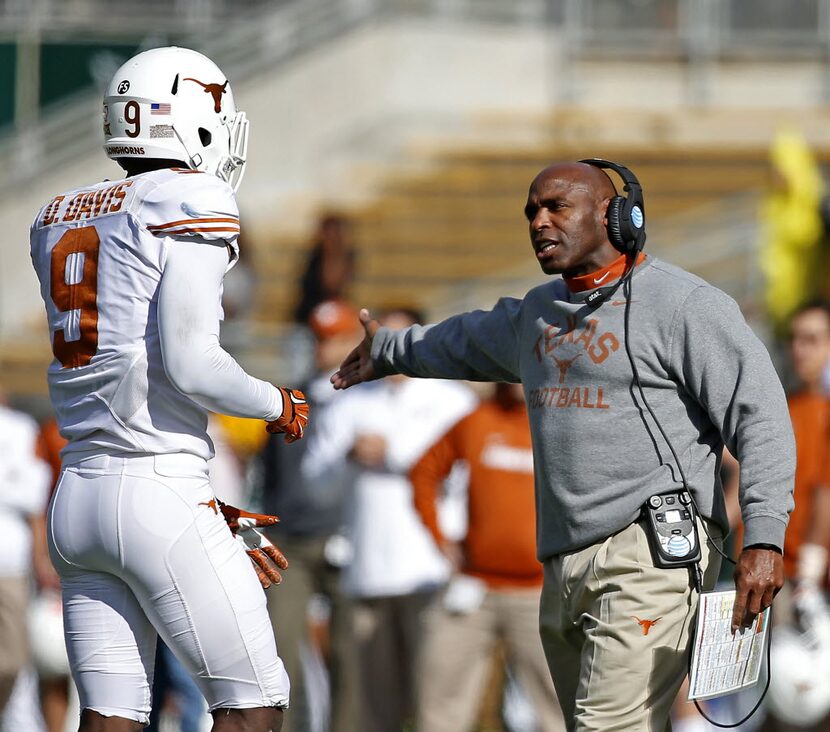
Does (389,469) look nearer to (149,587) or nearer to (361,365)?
(361,365)

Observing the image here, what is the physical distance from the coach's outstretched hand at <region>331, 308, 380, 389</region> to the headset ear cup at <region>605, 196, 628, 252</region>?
879 millimetres

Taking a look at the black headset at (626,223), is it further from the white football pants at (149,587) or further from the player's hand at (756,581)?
the white football pants at (149,587)

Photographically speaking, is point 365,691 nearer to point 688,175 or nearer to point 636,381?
point 636,381

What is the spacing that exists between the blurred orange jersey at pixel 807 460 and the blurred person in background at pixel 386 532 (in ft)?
5.29

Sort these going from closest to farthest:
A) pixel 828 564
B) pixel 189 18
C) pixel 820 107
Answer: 1. pixel 828 564
2. pixel 820 107
3. pixel 189 18

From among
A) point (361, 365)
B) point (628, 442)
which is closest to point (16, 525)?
point (361, 365)

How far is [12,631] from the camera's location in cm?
803

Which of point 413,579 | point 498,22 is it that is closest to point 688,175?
point 498,22

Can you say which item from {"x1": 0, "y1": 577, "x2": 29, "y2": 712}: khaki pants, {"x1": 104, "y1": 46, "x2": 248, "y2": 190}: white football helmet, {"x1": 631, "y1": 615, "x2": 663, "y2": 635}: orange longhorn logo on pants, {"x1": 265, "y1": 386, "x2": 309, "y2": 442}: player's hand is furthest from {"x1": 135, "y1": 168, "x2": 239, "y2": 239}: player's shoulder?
{"x1": 0, "y1": 577, "x2": 29, "y2": 712}: khaki pants

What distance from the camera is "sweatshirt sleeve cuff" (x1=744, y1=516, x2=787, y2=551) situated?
175 inches

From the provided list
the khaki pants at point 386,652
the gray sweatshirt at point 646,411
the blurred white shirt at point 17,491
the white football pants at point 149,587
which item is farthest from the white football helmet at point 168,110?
the khaki pants at point 386,652

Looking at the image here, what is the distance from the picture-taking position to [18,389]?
1345cm

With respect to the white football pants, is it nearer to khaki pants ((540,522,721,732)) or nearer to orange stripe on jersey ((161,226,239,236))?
orange stripe on jersey ((161,226,239,236))

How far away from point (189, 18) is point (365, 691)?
11.1m
